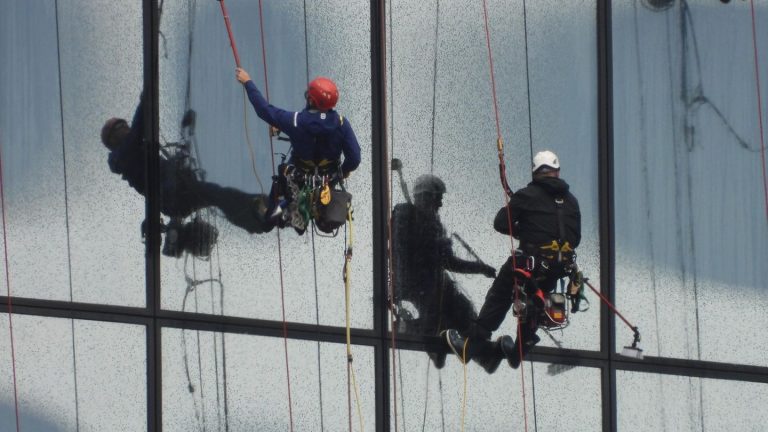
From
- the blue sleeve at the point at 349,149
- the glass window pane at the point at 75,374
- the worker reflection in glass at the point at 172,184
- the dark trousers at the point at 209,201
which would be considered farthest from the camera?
the glass window pane at the point at 75,374

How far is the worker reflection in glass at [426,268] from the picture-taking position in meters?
9.90

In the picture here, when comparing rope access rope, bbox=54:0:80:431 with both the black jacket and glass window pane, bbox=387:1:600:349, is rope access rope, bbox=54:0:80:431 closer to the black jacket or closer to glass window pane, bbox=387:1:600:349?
glass window pane, bbox=387:1:600:349

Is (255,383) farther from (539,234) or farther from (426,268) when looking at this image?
(539,234)

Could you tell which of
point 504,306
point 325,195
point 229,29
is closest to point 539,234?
point 504,306

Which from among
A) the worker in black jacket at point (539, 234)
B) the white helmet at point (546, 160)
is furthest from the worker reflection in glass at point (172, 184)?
the white helmet at point (546, 160)

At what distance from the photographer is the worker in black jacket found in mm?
9133

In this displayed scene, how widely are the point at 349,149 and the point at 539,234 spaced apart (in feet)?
4.20

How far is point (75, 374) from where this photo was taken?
1046 cm

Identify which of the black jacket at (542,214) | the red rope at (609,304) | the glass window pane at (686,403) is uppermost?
the black jacket at (542,214)

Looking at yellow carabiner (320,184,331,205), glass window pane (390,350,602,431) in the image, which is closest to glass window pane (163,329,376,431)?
glass window pane (390,350,602,431)

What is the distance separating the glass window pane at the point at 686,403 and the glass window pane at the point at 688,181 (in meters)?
0.19

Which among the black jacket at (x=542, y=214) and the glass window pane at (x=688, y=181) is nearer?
the black jacket at (x=542, y=214)

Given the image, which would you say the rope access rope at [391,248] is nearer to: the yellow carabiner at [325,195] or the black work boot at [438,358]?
the black work boot at [438,358]

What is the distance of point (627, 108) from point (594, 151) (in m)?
0.35
